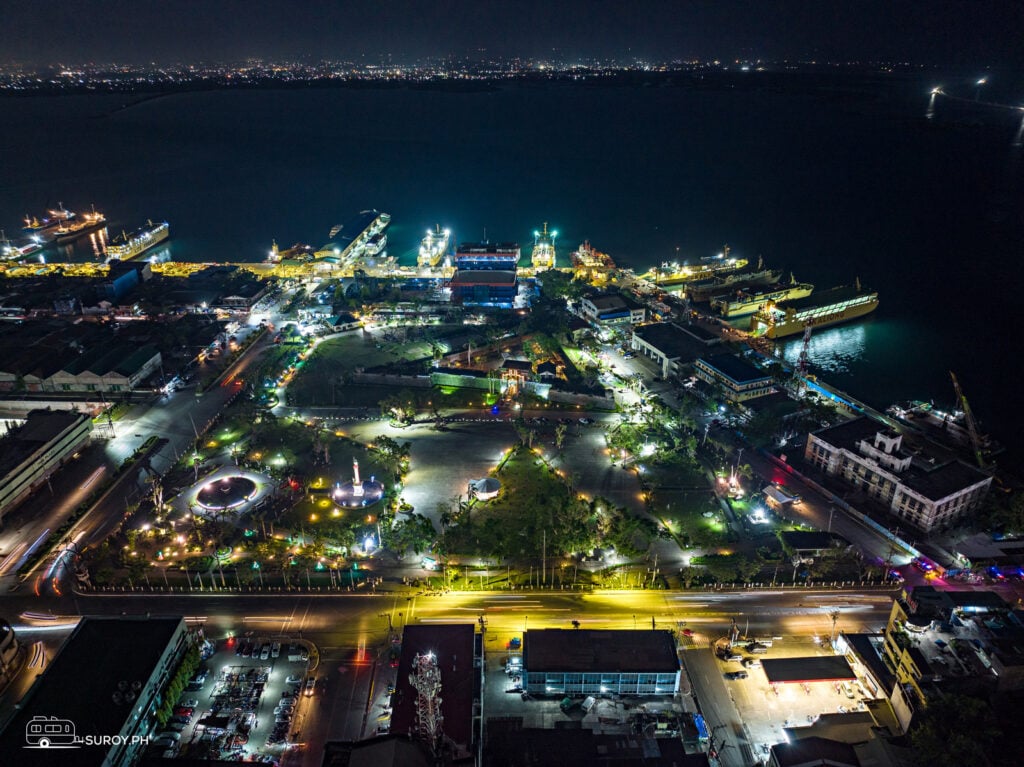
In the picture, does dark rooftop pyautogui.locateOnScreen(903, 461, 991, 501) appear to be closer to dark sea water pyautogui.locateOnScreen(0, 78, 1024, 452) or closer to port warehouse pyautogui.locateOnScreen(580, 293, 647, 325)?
dark sea water pyautogui.locateOnScreen(0, 78, 1024, 452)

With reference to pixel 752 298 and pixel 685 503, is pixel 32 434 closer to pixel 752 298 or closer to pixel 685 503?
pixel 685 503

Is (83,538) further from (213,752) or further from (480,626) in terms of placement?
(480,626)

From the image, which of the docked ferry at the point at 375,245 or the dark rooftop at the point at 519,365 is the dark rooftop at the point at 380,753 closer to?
the dark rooftop at the point at 519,365

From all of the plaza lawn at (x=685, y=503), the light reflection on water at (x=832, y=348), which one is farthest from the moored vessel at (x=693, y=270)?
the plaza lawn at (x=685, y=503)

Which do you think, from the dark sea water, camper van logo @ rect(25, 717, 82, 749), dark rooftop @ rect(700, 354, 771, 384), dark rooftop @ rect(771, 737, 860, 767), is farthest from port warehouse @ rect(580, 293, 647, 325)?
camper van logo @ rect(25, 717, 82, 749)

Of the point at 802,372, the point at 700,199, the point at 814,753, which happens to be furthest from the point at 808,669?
the point at 700,199

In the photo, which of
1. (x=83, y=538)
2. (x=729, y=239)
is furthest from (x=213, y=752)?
(x=729, y=239)
